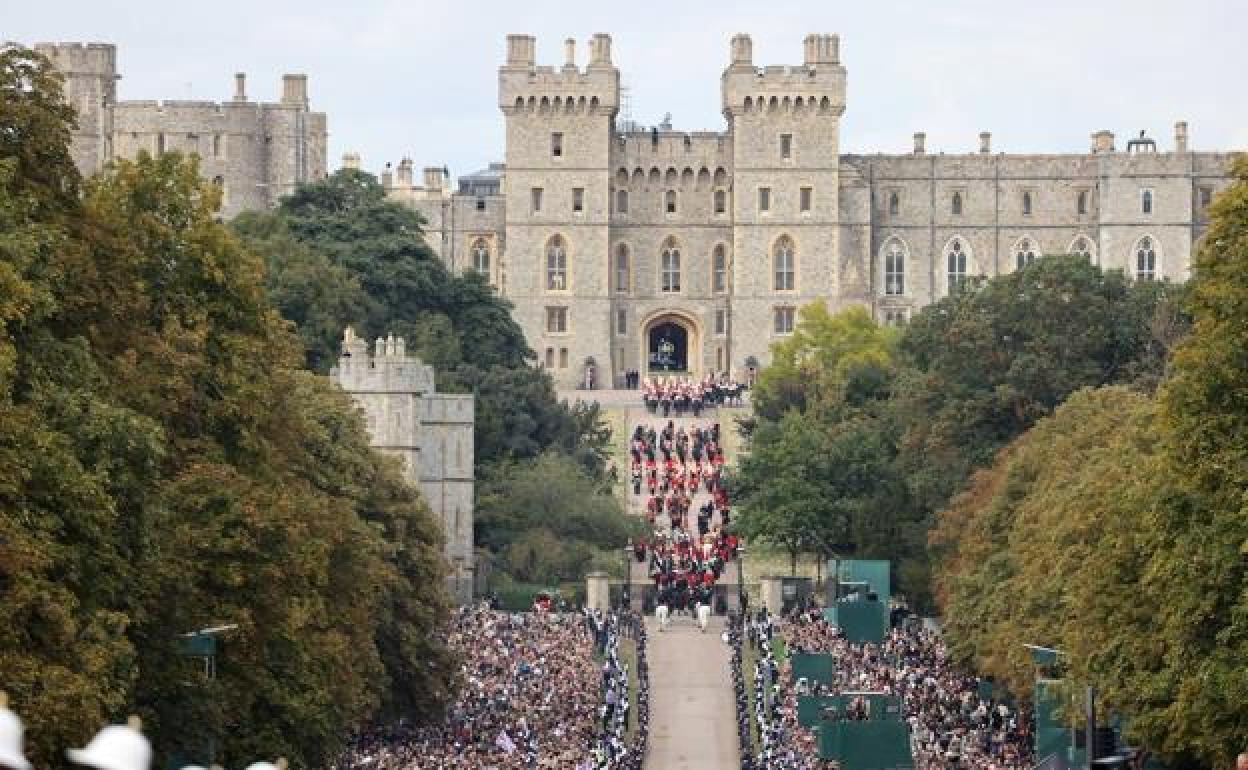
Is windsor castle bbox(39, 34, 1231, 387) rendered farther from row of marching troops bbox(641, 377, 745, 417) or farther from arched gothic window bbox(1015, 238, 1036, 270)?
row of marching troops bbox(641, 377, 745, 417)

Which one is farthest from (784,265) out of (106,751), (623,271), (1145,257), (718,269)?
(106,751)

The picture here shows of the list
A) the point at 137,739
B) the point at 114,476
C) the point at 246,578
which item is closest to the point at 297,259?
the point at 246,578

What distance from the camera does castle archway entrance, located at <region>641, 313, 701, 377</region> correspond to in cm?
10788

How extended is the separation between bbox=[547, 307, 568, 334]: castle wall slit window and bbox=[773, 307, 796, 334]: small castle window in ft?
21.1

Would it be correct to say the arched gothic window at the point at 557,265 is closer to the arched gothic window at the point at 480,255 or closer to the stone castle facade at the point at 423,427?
the arched gothic window at the point at 480,255

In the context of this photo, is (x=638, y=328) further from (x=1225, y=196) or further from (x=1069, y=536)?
(x=1225, y=196)

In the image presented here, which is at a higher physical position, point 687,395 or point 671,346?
point 671,346

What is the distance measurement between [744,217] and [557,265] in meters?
5.95

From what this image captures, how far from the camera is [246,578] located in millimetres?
35594

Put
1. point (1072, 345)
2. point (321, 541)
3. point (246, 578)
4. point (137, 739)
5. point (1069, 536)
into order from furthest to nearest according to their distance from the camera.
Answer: point (1072, 345)
point (1069, 536)
point (321, 541)
point (246, 578)
point (137, 739)

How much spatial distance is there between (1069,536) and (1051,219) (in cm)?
6578

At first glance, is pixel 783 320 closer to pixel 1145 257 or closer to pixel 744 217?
pixel 744 217

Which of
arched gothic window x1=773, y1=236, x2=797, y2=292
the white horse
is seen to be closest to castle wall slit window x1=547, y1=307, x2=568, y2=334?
arched gothic window x1=773, y1=236, x2=797, y2=292

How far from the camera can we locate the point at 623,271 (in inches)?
4262
